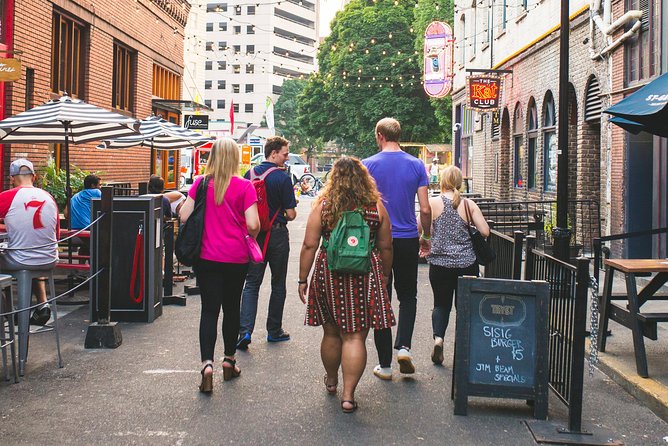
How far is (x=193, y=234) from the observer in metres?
6.29

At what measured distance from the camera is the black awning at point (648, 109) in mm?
7191

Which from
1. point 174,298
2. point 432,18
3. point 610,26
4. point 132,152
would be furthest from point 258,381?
A: point 432,18

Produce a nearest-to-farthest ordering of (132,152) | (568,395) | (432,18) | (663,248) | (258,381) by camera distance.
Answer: (568,395), (258,381), (663,248), (132,152), (432,18)

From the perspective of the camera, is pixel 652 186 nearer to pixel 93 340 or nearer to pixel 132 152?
pixel 93 340

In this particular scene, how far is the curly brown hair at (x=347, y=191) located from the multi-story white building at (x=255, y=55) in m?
104

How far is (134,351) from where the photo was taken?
25.2 feet

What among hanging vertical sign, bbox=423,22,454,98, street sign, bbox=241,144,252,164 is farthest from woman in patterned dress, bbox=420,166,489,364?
street sign, bbox=241,144,252,164

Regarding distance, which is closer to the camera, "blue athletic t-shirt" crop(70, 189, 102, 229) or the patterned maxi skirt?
the patterned maxi skirt

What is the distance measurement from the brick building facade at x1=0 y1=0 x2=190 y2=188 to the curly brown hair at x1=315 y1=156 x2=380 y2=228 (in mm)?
7527

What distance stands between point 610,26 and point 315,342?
8594 millimetres

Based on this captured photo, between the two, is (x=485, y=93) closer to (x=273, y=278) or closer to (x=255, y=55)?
(x=273, y=278)

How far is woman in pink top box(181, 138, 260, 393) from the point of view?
249 inches

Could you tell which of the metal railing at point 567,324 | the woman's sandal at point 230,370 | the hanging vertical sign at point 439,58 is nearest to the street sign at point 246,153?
the hanging vertical sign at point 439,58

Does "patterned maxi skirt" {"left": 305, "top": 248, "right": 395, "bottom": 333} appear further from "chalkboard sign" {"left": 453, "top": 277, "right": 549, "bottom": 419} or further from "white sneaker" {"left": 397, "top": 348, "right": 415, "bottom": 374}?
"white sneaker" {"left": 397, "top": 348, "right": 415, "bottom": 374}
